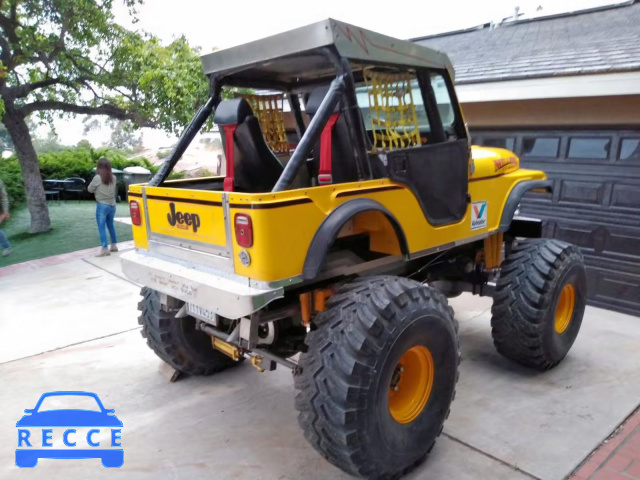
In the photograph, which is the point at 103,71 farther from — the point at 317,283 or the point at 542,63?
the point at 317,283

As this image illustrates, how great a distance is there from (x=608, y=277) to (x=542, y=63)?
9.21 feet

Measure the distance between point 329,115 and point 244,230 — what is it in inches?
32.9

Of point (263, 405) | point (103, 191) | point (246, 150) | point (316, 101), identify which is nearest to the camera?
point (316, 101)

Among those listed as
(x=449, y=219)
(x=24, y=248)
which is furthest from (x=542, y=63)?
Result: (x=24, y=248)

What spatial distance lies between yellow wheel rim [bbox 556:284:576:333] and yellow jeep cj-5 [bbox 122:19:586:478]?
1cm

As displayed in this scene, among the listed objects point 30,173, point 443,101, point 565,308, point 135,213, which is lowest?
point 565,308

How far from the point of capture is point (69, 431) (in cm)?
339

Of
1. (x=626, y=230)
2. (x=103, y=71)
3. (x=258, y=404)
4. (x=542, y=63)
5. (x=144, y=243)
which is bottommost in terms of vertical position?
(x=258, y=404)

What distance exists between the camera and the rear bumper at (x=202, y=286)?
2486 mm

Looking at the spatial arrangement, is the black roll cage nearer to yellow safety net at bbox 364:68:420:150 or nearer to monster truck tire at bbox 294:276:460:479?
yellow safety net at bbox 364:68:420:150

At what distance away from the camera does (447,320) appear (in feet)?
9.73

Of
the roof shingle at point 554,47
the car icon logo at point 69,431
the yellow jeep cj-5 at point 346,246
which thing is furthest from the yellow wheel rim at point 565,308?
the car icon logo at point 69,431

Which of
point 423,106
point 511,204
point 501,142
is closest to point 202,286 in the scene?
point 423,106

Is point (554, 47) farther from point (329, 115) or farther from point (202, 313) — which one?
point (202, 313)
